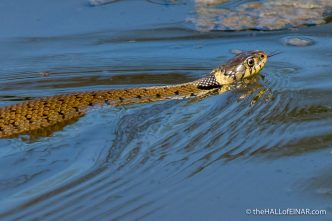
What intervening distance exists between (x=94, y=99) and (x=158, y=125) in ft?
2.77

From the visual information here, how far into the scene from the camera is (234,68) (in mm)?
7168

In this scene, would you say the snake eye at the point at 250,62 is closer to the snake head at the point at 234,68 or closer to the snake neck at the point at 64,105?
the snake head at the point at 234,68

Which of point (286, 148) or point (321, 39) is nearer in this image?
point (286, 148)

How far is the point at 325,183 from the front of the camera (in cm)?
474

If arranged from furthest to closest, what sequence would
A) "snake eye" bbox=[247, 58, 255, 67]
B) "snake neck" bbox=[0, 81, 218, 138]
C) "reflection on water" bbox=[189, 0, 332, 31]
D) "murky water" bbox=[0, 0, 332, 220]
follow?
"reflection on water" bbox=[189, 0, 332, 31]
"snake eye" bbox=[247, 58, 255, 67]
"snake neck" bbox=[0, 81, 218, 138]
"murky water" bbox=[0, 0, 332, 220]

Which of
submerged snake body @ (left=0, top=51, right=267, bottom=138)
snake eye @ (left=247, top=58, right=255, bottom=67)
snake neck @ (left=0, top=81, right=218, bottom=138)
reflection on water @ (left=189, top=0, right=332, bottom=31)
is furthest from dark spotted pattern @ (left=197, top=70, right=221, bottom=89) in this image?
reflection on water @ (left=189, top=0, right=332, bottom=31)

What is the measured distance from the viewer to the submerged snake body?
6465 millimetres

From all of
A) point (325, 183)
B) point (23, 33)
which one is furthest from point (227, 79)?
point (325, 183)

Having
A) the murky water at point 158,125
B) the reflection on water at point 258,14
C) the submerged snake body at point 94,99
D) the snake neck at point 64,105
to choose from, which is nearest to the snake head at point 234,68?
the submerged snake body at point 94,99

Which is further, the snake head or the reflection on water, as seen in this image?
the reflection on water

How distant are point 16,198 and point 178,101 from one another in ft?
7.17

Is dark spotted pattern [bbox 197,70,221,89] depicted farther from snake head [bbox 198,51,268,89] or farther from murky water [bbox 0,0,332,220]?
murky water [bbox 0,0,332,220]

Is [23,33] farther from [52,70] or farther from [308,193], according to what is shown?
[308,193]

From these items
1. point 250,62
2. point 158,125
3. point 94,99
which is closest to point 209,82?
point 250,62
